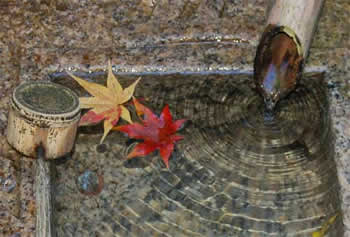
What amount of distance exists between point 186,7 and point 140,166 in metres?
0.92

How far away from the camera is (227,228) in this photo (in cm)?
318

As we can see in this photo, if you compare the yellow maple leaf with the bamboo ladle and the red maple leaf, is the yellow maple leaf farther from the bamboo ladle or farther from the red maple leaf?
the bamboo ladle

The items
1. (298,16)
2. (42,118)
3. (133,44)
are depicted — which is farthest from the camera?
(133,44)

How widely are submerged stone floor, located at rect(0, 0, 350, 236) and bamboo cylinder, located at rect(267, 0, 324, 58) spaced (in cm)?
25

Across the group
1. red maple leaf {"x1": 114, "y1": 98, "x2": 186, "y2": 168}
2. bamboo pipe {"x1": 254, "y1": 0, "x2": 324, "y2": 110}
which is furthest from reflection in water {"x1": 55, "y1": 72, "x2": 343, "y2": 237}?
bamboo pipe {"x1": 254, "y1": 0, "x2": 324, "y2": 110}

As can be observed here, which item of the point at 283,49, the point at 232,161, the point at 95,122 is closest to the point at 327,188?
the point at 232,161

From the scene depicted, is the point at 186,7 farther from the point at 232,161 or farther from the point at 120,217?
the point at 120,217

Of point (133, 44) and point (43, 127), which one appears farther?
point (133, 44)

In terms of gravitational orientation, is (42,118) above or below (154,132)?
above

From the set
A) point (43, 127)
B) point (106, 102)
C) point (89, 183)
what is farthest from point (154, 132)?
point (43, 127)

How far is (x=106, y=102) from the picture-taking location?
345cm

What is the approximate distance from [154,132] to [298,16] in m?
0.86

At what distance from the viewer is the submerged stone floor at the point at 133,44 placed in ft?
11.0

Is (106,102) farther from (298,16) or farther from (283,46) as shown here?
(298,16)
